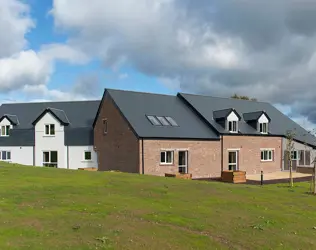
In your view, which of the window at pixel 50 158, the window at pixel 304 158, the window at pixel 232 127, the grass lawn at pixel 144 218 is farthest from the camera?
the window at pixel 304 158

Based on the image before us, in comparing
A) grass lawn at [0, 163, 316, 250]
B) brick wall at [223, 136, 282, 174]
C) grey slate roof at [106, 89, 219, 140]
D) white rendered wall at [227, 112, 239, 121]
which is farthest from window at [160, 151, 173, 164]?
grass lawn at [0, 163, 316, 250]

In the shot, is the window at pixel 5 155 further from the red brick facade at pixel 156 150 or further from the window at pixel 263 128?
the window at pixel 263 128

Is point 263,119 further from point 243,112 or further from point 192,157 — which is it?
point 192,157

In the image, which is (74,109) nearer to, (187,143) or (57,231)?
(187,143)

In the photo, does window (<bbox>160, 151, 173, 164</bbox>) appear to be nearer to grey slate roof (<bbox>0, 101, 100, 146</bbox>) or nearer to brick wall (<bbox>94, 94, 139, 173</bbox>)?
brick wall (<bbox>94, 94, 139, 173</bbox>)

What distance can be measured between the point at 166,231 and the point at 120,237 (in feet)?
5.09

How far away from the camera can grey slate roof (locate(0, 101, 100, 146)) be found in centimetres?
4638

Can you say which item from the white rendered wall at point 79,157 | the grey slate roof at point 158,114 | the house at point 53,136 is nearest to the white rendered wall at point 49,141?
the house at point 53,136

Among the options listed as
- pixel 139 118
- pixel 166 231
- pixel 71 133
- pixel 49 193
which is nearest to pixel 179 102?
pixel 139 118

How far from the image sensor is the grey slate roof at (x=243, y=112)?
44719 millimetres

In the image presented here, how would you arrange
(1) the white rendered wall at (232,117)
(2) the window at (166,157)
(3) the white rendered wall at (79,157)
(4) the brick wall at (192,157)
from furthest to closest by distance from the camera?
(3) the white rendered wall at (79,157), (1) the white rendered wall at (232,117), (2) the window at (166,157), (4) the brick wall at (192,157)

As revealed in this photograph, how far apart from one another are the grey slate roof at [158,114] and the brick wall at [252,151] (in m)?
2.59

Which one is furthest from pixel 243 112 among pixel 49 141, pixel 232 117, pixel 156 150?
pixel 49 141

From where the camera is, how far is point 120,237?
1073cm
